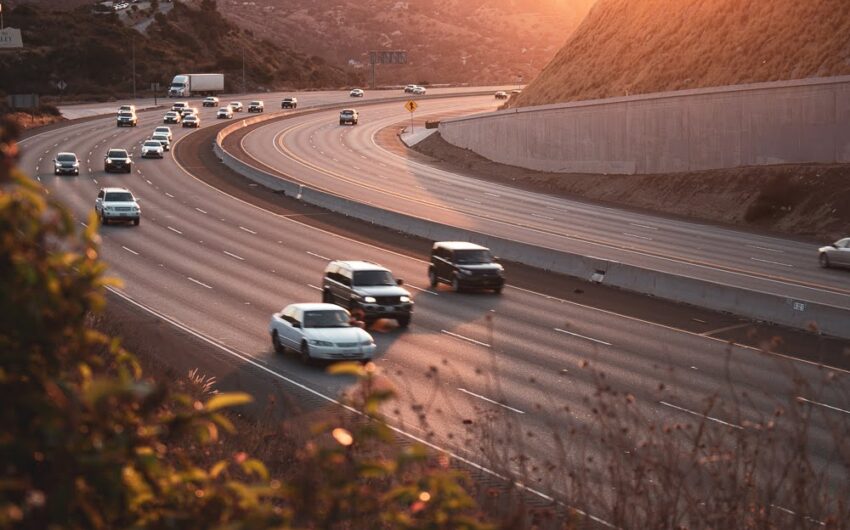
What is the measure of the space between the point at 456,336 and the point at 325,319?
3838 mm

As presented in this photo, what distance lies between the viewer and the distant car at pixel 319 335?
85.9 feet

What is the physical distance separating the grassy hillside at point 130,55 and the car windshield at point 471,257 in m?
118

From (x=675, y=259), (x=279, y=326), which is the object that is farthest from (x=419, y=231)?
(x=279, y=326)

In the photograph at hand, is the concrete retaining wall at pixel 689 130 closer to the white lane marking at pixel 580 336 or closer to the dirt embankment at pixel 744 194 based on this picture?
the dirt embankment at pixel 744 194

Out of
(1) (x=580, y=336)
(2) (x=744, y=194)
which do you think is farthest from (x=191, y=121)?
(1) (x=580, y=336)

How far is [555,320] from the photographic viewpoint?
32.2 metres

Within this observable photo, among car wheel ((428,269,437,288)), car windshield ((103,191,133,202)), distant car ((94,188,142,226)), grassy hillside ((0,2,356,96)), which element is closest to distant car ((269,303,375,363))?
car wheel ((428,269,437,288))

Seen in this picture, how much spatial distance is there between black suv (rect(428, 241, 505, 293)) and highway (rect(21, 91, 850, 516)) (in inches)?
20.6

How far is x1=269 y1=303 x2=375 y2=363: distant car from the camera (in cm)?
2619

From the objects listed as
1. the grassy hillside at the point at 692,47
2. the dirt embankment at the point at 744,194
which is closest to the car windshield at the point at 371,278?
the dirt embankment at the point at 744,194

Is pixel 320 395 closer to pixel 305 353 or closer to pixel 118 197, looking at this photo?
pixel 305 353

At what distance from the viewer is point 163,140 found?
86938mm

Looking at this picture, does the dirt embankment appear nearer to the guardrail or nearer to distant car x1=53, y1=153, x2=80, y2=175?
the guardrail

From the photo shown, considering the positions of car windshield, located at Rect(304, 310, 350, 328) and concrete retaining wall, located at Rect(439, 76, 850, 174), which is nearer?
car windshield, located at Rect(304, 310, 350, 328)
